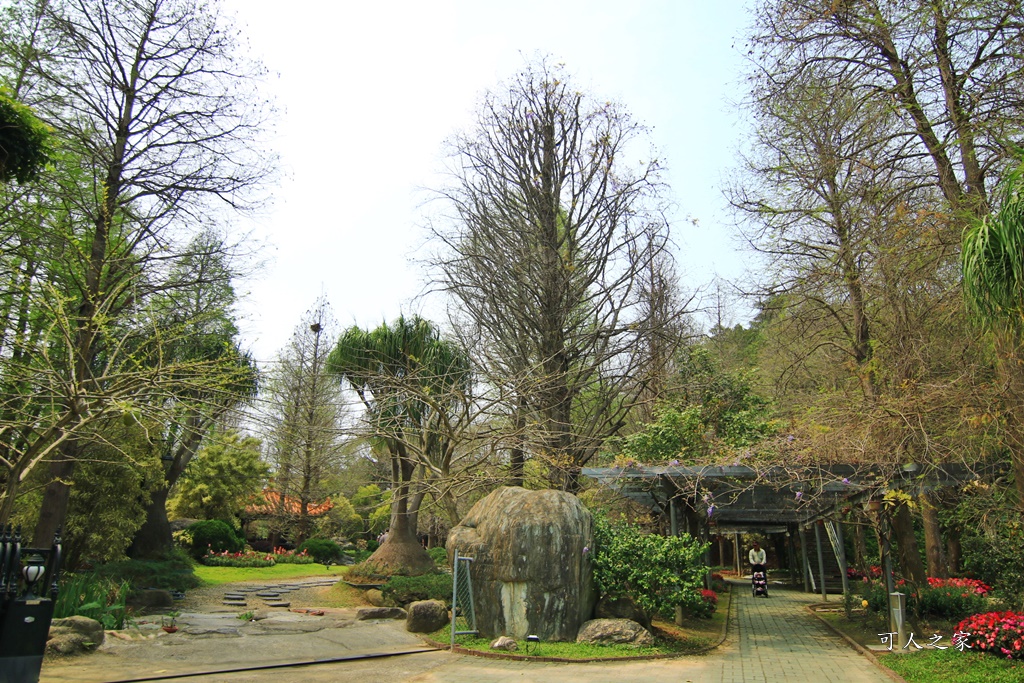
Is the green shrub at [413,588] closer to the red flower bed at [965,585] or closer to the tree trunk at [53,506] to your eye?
the tree trunk at [53,506]

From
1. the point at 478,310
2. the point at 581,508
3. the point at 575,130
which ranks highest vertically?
the point at 575,130

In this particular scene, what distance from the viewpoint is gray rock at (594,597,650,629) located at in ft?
37.9

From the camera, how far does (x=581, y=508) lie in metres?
11.9

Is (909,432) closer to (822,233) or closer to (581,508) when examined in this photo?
(581,508)

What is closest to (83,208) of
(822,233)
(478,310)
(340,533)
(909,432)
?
(478,310)

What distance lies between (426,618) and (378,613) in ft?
6.16

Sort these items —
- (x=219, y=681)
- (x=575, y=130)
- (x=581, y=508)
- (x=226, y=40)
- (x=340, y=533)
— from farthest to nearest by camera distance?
(x=340, y=533)
(x=575, y=130)
(x=226, y=40)
(x=581, y=508)
(x=219, y=681)

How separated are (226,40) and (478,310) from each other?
704 cm

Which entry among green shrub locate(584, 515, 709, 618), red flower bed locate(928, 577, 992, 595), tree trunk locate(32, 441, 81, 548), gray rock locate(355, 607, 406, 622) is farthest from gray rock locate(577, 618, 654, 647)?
tree trunk locate(32, 441, 81, 548)

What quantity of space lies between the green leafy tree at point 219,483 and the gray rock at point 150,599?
9480 millimetres

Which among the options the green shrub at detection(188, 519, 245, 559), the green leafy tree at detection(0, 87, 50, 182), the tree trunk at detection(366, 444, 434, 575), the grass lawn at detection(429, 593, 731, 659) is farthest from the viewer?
the green shrub at detection(188, 519, 245, 559)

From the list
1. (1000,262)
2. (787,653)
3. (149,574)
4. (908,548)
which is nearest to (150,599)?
(149,574)

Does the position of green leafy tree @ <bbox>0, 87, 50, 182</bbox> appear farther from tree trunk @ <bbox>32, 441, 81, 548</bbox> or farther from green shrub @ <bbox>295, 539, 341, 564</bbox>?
green shrub @ <bbox>295, 539, 341, 564</bbox>

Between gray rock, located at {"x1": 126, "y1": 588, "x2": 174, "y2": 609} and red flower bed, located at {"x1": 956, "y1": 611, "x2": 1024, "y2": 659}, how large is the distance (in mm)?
14931
